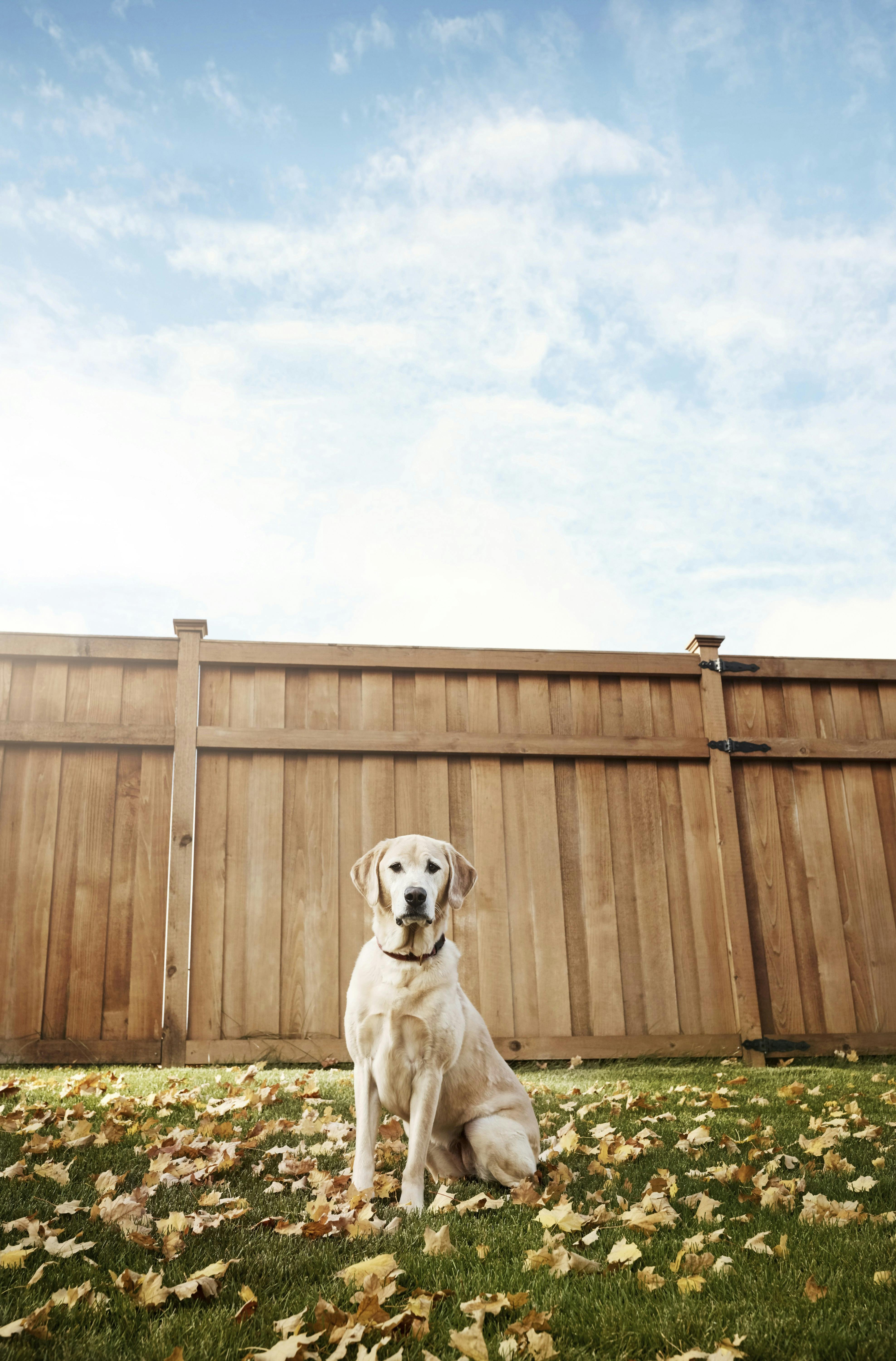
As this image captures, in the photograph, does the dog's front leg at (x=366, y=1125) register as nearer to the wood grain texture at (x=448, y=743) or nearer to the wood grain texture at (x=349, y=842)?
the wood grain texture at (x=349, y=842)

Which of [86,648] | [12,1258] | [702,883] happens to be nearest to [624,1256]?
[12,1258]

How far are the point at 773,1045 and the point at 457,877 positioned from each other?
3.90 metres

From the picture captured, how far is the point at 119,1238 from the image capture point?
2.17 meters

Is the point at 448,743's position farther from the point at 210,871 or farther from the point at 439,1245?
the point at 439,1245

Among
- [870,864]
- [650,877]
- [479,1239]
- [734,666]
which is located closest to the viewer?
[479,1239]

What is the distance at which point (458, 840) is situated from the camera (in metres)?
5.81

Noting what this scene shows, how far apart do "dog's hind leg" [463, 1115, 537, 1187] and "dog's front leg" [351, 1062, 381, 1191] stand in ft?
1.12

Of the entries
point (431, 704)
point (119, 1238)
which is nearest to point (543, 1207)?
point (119, 1238)

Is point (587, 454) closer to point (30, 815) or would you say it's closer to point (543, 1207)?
point (30, 815)

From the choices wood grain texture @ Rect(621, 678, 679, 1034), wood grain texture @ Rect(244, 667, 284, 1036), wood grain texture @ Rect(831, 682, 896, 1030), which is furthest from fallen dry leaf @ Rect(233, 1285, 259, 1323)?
wood grain texture @ Rect(831, 682, 896, 1030)

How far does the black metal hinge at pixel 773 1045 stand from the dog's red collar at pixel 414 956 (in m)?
3.84

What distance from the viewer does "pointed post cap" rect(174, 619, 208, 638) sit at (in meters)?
5.87

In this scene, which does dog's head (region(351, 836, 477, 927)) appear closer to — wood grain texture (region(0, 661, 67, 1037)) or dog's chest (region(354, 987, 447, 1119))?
dog's chest (region(354, 987, 447, 1119))

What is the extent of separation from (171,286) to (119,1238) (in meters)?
7.67
